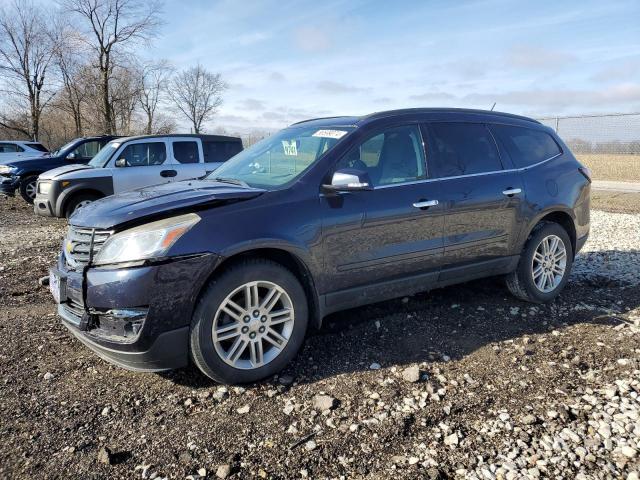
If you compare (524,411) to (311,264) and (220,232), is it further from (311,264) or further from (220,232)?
(220,232)

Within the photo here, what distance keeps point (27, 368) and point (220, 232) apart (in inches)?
69.6

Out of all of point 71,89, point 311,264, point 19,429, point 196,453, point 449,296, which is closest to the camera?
point 196,453

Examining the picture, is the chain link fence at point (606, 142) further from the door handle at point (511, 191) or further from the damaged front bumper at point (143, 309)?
the damaged front bumper at point (143, 309)

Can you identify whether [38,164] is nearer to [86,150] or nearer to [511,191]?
[86,150]

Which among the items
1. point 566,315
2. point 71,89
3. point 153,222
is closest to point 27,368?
point 153,222

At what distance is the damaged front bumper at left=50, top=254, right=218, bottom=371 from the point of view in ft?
9.02

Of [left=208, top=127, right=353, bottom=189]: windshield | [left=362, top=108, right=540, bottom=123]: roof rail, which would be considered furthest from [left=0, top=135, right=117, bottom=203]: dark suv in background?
[left=362, top=108, right=540, bottom=123]: roof rail

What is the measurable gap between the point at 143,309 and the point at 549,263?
12.3 ft

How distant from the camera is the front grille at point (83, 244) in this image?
9.70ft

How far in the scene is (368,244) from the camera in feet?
11.5

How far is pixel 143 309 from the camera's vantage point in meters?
2.77

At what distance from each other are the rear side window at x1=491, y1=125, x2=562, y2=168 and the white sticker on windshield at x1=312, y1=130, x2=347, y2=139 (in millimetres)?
1641

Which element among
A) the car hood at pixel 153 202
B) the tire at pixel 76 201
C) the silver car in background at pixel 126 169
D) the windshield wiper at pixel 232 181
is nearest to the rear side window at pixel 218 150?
the silver car in background at pixel 126 169

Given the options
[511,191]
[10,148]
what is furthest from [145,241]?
[10,148]
